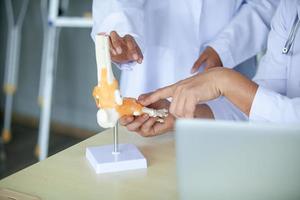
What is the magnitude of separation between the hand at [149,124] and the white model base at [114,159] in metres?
0.07

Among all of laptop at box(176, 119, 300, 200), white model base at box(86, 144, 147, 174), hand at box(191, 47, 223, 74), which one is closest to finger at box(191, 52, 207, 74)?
hand at box(191, 47, 223, 74)

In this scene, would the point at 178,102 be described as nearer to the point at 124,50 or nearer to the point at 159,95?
the point at 159,95

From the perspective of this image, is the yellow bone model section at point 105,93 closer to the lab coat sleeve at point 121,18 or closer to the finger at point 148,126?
the finger at point 148,126

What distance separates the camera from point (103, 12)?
1224 millimetres

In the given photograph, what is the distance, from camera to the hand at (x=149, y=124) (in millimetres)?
902

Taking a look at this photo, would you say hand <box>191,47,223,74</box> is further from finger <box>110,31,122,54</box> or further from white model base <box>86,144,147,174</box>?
white model base <box>86,144,147,174</box>

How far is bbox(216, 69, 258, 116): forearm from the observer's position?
2.56 feet

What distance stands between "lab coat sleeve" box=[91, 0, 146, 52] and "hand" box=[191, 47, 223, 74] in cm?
17

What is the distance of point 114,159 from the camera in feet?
2.65

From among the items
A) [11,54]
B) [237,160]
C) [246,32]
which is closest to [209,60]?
[246,32]

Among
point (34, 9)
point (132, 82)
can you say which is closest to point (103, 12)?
point (132, 82)

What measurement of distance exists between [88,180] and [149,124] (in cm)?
22

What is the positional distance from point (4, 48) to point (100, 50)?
96.1 inches

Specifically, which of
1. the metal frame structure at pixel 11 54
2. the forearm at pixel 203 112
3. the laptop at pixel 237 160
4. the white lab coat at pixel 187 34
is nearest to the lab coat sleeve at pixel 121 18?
the white lab coat at pixel 187 34
